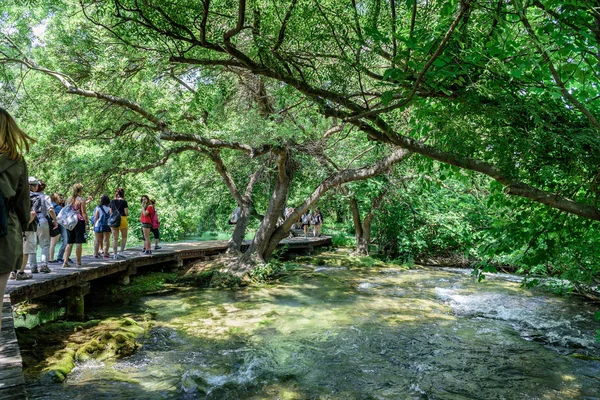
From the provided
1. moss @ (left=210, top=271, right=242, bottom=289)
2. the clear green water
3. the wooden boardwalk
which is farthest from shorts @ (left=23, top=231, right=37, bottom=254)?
moss @ (left=210, top=271, right=242, bottom=289)

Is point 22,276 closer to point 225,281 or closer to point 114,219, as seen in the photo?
point 114,219

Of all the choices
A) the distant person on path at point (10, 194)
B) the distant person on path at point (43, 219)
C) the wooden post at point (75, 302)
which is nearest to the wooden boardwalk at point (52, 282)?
the wooden post at point (75, 302)

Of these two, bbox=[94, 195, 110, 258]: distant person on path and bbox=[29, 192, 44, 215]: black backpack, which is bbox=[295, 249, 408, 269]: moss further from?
bbox=[29, 192, 44, 215]: black backpack

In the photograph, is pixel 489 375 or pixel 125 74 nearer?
pixel 489 375

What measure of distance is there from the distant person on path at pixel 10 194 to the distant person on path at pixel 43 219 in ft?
18.1

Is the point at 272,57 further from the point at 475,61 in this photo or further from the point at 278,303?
the point at 278,303

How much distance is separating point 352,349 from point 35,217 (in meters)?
5.72

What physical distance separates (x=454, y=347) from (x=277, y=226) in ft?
27.3

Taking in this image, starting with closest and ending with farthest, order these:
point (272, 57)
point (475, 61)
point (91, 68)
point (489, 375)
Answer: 1. point (475, 61)
2. point (272, 57)
3. point (489, 375)
4. point (91, 68)

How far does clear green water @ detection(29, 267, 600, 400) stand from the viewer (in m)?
6.06

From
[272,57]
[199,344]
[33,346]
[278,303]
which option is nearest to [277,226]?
[278,303]

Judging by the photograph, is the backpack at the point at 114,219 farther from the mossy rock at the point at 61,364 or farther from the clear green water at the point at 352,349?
the mossy rock at the point at 61,364

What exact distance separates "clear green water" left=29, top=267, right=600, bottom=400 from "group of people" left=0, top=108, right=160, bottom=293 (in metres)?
2.21

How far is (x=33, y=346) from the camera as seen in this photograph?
275 inches
